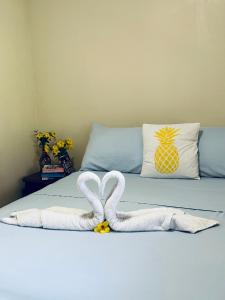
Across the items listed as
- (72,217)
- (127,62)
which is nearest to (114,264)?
(72,217)

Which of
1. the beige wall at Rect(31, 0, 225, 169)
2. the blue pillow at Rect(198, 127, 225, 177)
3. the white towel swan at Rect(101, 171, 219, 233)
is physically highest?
the beige wall at Rect(31, 0, 225, 169)

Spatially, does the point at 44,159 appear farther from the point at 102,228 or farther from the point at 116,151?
the point at 102,228

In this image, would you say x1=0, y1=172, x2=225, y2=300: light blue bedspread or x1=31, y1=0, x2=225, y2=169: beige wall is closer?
x1=0, y1=172, x2=225, y2=300: light blue bedspread

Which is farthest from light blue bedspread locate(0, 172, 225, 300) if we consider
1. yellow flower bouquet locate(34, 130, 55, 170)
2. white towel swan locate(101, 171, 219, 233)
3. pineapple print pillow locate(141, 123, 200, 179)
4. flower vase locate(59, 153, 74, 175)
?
yellow flower bouquet locate(34, 130, 55, 170)

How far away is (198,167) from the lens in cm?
227

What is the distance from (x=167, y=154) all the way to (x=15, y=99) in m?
1.44

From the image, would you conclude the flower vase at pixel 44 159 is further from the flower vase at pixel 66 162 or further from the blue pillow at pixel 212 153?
the blue pillow at pixel 212 153

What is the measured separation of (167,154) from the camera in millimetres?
2260

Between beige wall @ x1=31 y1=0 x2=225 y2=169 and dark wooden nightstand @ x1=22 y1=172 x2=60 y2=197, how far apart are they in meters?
0.46

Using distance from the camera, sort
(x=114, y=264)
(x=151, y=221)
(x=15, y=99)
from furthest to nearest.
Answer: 1. (x=15, y=99)
2. (x=151, y=221)
3. (x=114, y=264)

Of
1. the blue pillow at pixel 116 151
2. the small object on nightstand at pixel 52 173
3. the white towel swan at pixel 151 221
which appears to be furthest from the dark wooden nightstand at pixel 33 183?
the white towel swan at pixel 151 221

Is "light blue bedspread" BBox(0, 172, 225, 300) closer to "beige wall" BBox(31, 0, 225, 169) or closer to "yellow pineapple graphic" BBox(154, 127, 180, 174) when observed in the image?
"yellow pineapple graphic" BBox(154, 127, 180, 174)

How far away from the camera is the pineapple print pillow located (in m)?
2.23

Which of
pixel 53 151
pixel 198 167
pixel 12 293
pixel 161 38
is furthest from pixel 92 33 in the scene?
pixel 12 293
